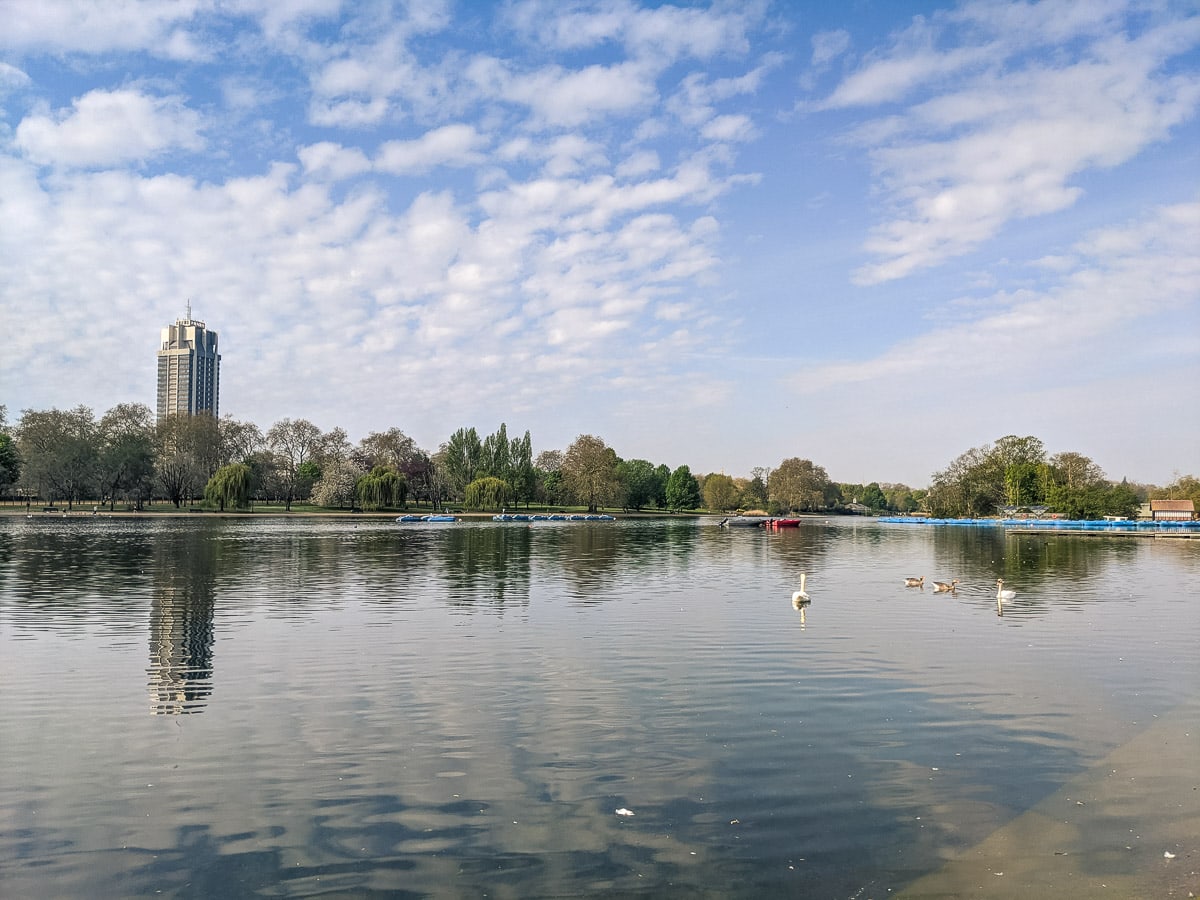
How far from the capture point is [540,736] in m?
11.8

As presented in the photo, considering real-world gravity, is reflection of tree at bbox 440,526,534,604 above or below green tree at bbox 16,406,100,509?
below

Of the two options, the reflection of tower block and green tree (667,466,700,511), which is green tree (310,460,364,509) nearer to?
green tree (667,466,700,511)

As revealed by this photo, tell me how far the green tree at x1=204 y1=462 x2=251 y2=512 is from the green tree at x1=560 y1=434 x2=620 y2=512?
209ft

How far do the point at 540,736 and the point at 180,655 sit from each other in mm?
9806

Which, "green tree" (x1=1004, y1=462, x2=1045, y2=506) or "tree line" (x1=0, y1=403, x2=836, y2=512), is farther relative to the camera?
"green tree" (x1=1004, y1=462, x2=1045, y2=506)

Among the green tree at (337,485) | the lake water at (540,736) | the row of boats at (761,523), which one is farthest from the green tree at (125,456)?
the lake water at (540,736)

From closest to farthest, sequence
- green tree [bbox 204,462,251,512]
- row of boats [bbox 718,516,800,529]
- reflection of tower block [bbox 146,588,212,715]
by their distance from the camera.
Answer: reflection of tower block [bbox 146,588,212,715] < green tree [bbox 204,462,251,512] < row of boats [bbox 718,516,800,529]

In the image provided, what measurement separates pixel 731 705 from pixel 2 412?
13483 cm

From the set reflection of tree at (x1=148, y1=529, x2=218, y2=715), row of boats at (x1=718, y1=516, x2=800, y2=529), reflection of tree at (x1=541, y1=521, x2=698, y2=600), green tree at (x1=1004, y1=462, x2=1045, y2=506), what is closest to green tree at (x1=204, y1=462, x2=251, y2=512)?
reflection of tree at (x1=541, y1=521, x2=698, y2=600)

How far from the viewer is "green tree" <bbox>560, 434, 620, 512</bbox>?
15362 centimetres

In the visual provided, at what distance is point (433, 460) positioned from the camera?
15512 centimetres

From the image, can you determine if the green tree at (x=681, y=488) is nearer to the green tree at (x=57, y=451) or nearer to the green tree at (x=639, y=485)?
the green tree at (x=639, y=485)

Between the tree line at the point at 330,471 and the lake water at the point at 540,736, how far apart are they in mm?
96108

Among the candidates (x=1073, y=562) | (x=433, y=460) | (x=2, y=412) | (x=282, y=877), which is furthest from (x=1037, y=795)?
(x=433, y=460)
